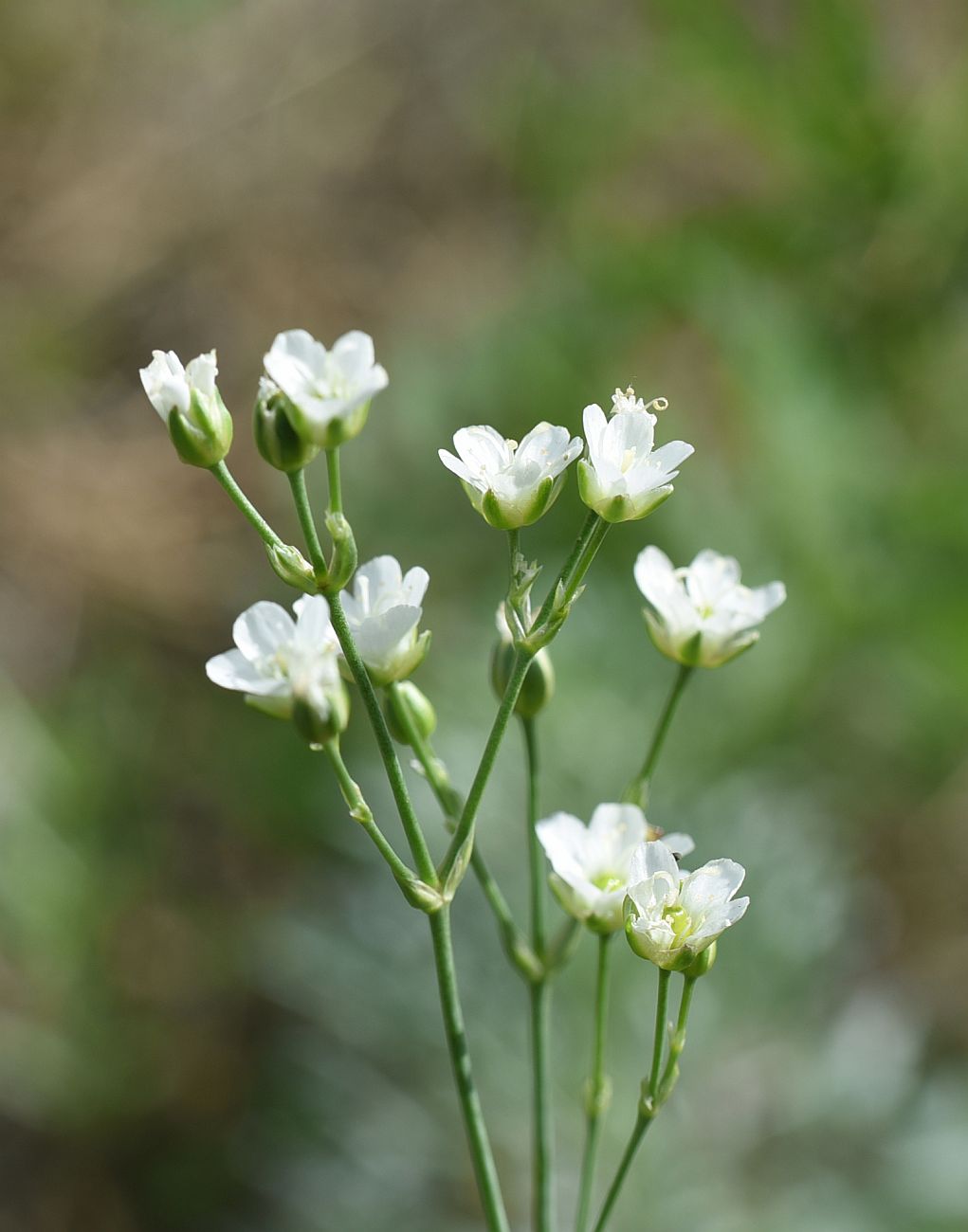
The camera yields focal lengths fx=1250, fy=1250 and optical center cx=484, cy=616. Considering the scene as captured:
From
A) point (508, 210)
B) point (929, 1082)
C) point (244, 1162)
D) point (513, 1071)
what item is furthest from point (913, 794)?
point (508, 210)

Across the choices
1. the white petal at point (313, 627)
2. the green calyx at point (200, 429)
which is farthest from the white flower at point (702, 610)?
the green calyx at point (200, 429)

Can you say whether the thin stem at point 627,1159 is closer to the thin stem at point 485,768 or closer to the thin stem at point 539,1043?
the thin stem at point 539,1043

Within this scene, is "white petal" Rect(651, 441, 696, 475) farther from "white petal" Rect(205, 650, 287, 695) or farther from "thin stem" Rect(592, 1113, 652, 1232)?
"thin stem" Rect(592, 1113, 652, 1232)

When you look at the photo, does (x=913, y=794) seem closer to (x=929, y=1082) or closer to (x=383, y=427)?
(x=929, y=1082)

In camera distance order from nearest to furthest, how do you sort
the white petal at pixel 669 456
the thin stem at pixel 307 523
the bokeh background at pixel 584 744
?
the thin stem at pixel 307 523
the white petal at pixel 669 456
the bokeh background at pixel 584 744

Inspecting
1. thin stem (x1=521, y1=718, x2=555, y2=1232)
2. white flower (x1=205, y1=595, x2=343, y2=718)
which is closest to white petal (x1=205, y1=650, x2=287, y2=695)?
white flower (x1=205, y1=595, x2=343, y2=718)

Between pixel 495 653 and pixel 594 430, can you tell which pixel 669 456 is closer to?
pixel 594 430
